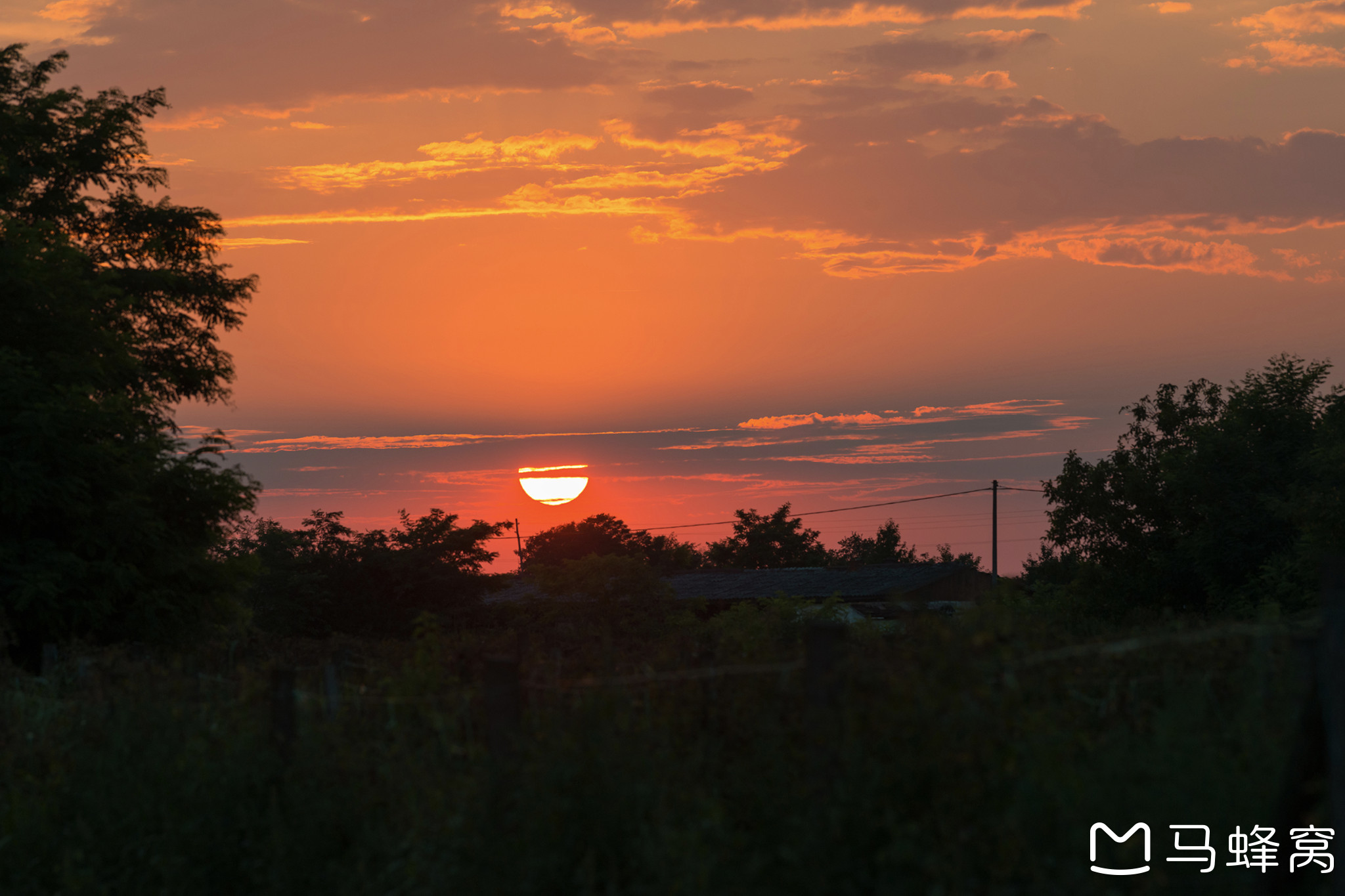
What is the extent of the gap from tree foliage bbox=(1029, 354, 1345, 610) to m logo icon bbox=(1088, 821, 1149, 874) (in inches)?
1113

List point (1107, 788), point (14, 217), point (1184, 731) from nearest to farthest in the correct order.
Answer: point (1107, 788)
point (1184, 731)
point (14, 217)

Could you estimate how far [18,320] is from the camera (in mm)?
24188

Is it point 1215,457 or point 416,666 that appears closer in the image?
point 416,666

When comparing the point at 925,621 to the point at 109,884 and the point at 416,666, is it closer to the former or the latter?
the point at 416,666

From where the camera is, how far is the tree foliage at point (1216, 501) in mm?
33594

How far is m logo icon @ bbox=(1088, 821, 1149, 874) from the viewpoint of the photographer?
5355 mm

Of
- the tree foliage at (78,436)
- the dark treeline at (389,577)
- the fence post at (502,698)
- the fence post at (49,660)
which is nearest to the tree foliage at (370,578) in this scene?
the dark treeline at (389,577)

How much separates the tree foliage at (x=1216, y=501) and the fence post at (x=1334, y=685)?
27876mm

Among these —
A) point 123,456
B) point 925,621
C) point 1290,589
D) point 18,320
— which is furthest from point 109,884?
point 1290,589

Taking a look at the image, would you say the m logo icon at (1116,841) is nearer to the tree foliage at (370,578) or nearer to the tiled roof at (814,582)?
the tree foliage at (370,578)

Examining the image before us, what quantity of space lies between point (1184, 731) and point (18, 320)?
2482 cm

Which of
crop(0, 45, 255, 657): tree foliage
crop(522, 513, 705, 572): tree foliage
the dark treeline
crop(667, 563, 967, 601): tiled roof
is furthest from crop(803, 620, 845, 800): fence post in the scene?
crop(522, 513, 705, 572): tree foliage
